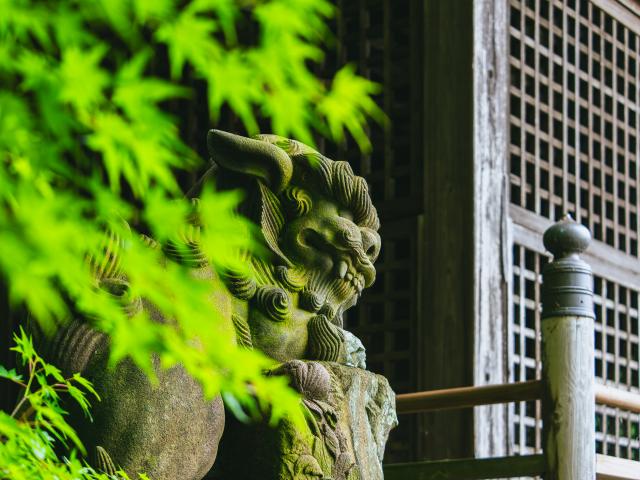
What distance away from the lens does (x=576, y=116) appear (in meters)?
7.39

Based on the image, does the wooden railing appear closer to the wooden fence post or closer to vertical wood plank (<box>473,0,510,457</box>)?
the wooden fence post

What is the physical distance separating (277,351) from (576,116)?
472 centimetres

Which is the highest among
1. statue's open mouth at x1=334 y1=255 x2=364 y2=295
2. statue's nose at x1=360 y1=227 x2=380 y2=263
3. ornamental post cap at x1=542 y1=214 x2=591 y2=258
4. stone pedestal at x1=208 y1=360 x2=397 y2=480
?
ornamental post cap at x1=542 y1=214 x2=591 y2=258

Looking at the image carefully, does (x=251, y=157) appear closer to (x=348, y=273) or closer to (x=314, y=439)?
(x=348, y=273)

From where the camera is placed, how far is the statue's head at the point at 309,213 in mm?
3219

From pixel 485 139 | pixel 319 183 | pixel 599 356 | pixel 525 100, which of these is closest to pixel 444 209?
pixel 485 139

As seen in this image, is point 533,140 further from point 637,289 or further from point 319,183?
point 319,183

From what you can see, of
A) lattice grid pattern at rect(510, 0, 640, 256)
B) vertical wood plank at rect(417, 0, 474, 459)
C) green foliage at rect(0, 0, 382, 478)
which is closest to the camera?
green foliage at rect(0, 0, 382, 478)

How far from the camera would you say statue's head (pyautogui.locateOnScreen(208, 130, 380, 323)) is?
10.6 ft

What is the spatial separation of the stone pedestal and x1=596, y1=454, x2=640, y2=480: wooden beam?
175 centimetres

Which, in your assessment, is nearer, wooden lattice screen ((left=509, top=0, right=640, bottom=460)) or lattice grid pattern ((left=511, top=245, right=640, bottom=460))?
lattice grid pattern ((left=511, top=245, right=640, bottom=460))

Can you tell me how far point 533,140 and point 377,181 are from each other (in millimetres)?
1063

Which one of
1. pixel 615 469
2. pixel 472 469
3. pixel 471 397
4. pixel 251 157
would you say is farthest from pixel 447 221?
pixel 251 157

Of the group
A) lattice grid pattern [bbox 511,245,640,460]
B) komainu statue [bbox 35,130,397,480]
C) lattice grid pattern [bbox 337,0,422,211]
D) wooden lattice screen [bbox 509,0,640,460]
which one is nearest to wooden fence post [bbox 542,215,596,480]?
komainu statue [bbox 35,130,397,480]
